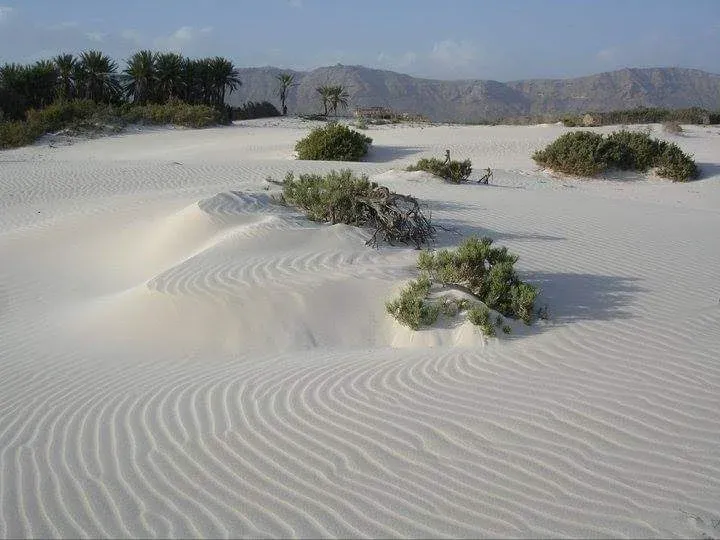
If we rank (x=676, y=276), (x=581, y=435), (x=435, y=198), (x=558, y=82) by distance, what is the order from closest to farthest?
(x=581, y=435) → (x=676, y=276) → (x=435, y=198) → (x=558, y=82)

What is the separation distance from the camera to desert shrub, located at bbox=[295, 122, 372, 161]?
21188mm

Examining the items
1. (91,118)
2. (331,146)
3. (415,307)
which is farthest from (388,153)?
(415,307)

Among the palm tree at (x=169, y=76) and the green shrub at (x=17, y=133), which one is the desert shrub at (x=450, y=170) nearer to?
the green shrub at (x=17, y=133)

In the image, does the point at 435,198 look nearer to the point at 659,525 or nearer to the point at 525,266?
the point at 525,266

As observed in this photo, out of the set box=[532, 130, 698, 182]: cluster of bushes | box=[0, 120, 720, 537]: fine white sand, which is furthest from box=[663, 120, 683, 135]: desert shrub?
box=[0, 120, 720, 537]: fine white sand

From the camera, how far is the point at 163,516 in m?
3.16

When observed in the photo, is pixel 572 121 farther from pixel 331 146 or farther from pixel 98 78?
pixel 98 78

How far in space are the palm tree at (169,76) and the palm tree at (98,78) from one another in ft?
7.74

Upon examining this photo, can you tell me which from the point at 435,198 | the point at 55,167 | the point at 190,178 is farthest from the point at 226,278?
the point at 55,167

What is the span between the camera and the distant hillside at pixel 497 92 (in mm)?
65312

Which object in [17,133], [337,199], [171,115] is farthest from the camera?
[171,115]

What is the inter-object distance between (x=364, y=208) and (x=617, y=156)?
511 inches

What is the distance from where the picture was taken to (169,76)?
118 feet

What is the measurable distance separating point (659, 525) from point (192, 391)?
3.30 m
